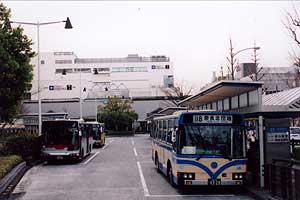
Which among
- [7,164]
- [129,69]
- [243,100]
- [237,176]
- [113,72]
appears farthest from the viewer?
[129,69]

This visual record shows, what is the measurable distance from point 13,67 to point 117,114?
5735cm

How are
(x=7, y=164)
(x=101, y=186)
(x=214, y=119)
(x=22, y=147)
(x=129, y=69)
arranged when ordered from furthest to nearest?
(x=129, y=69), (x=22, y=147), (x=7, y=164), (x=101, y=186), (x=214, y=119)

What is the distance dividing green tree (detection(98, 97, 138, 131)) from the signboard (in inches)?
2581

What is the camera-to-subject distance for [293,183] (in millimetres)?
10305

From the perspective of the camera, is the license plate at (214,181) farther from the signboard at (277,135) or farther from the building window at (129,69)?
the building window at (129,69)

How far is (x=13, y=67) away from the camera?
2239 cm

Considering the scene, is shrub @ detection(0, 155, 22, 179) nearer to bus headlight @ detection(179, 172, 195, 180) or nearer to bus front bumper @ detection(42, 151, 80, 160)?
bus front bumper @ detection(42, 151, 80, 160)

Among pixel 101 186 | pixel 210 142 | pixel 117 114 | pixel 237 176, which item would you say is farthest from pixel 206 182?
pixel 117 114

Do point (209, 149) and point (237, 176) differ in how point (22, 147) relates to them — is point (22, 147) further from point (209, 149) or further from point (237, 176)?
point (237, 176)

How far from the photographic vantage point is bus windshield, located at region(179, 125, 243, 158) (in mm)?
13945

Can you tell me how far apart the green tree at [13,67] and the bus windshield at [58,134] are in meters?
2.36

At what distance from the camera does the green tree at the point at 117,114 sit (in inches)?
3145

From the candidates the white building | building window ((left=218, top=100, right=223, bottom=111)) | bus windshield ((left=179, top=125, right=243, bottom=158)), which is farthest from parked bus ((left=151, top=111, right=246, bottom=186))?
the white building

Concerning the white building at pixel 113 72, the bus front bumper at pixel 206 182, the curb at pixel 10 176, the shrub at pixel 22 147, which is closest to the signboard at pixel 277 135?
the bus front bumper at pixel 206 182
